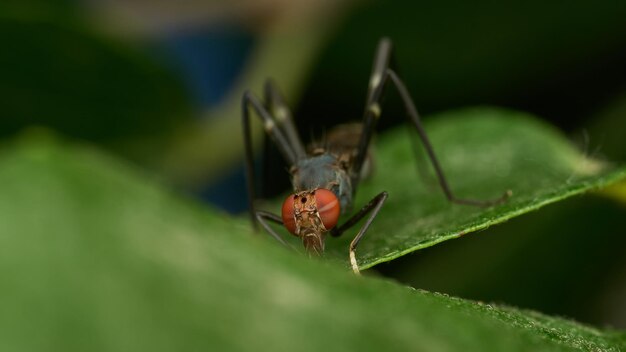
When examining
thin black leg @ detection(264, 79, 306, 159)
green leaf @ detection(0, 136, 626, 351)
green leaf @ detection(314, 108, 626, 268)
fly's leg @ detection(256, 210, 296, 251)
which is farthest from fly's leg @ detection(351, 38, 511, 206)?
green leaf @ detection(0, 136, 626, 351)

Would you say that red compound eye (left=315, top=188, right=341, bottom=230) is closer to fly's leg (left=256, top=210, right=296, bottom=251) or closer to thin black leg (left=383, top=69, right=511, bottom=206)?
fly's leg (left=256, top=210, right=296, bottom=251)

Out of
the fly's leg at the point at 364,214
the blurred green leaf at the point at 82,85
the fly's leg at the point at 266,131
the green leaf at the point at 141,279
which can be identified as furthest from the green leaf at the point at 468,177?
the blurred green leaf at the point at 82,85

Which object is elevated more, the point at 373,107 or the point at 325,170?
the point at 373,107

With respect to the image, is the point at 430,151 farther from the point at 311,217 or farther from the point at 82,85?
the point at 82,85

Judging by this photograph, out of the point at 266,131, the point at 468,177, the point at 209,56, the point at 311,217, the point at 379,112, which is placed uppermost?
the point at 209,56

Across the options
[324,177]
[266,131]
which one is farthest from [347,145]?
[324,177]

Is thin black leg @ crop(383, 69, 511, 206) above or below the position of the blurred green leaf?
below

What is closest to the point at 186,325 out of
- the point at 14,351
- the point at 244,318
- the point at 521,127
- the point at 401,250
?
the point at 244,318
